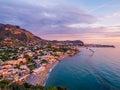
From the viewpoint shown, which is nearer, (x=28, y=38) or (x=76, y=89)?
(x=76, y=89)

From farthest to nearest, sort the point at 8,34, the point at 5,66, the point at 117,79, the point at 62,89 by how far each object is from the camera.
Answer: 1. the point at 8,34
2. the point at 5,66
3. the point at 117,79
4. the point at 62,89

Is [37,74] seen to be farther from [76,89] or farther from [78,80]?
[76,89]

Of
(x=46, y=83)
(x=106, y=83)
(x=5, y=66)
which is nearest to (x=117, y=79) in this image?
(x=106, y=83)

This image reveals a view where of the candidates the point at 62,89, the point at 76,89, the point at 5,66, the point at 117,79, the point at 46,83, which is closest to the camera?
the point at 62,89

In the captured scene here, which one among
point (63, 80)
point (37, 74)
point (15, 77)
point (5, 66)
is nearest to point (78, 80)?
point (63, 80)

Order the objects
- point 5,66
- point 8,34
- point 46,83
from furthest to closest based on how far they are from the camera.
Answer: point 8,34, point 5,66, point 46,83

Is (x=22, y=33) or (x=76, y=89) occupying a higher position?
(x=22, y=33)

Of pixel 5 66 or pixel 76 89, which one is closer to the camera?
pixel 76 89

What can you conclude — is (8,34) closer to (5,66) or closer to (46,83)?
(5,66)

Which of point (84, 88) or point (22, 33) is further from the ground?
point (22, 33)
